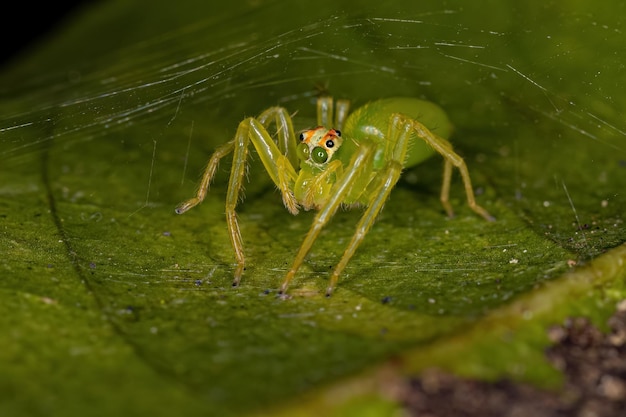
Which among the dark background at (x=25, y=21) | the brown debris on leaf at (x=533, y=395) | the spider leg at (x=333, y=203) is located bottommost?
the brown debris on leaf at (x=533, y=395)

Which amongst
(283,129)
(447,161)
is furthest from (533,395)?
(283,129)

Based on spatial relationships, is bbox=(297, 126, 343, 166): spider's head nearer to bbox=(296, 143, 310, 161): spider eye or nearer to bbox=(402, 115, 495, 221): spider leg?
bbox=(296, 143, 310, 161): spider eye

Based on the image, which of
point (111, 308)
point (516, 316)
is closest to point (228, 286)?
point (111, 308)

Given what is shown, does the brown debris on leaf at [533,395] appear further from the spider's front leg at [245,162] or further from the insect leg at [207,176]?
the insect leg at [207,176]

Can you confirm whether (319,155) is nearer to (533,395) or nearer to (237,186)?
(237,186)

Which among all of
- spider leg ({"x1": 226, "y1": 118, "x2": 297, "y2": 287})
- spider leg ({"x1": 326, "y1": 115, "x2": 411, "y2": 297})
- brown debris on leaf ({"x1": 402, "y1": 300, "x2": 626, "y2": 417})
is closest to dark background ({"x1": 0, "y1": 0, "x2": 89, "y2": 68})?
spider leg ({"x1": 226, "y1": 118, "x2": 297, "y2": 287})

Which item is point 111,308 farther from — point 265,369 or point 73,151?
point 73,151

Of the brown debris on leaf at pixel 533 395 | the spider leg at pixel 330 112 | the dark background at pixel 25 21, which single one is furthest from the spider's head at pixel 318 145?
the dark background at pixel 25 21
